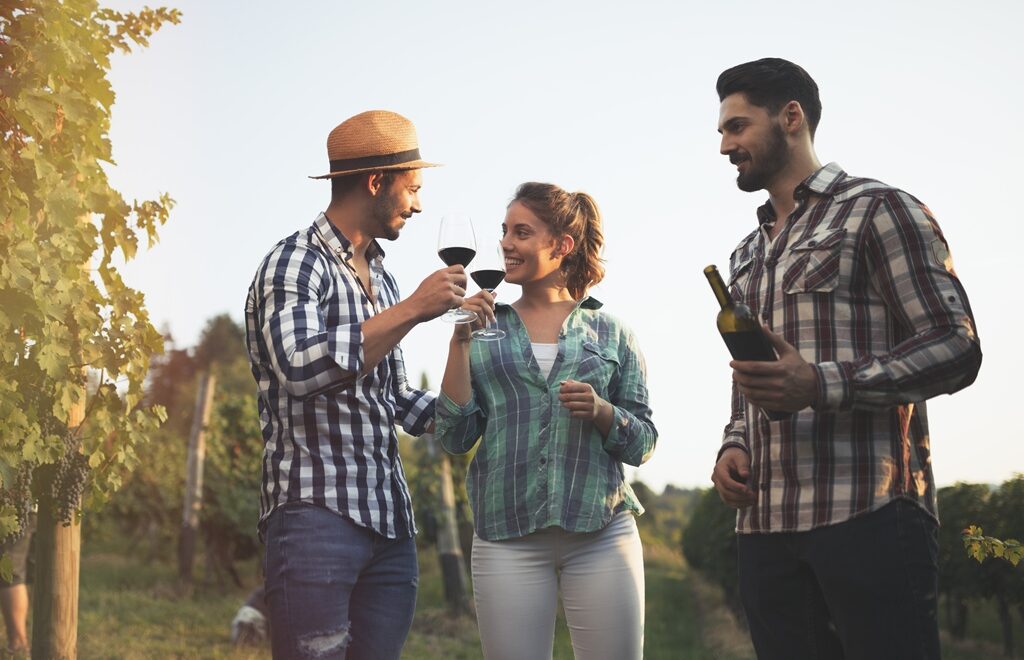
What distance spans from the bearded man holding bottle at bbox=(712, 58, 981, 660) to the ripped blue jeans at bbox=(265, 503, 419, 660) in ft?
3.35

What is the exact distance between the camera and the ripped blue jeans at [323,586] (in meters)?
2.66

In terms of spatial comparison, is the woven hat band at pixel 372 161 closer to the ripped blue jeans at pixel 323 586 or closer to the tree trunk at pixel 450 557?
the ripped blue jeans at pixel 323 586

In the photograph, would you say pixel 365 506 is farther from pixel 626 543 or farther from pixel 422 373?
pixel 422 373

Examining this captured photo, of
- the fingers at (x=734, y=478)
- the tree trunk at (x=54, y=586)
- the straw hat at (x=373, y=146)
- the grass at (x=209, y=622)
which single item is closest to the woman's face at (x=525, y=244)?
the straw hat at (x=373, y=146)

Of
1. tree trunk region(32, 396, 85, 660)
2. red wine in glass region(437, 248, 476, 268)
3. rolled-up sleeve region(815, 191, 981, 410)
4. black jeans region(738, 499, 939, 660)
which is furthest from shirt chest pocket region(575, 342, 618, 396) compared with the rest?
tree trunk region(32, 396, 85, 660)

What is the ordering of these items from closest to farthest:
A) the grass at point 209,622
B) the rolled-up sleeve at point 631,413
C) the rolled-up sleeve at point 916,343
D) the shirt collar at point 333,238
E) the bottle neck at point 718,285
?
the rolled-up sleeve at point 916,343, the bottle neck at point 718,285, the shirt collar at point 333,238, the rolled-up sleeve at point 631,413, the grass at point 209,622

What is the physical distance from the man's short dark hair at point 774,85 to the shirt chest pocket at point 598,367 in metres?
1.11

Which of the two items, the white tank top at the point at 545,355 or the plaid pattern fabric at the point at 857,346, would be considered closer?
the plaid pattern fabric at the point at 857,346

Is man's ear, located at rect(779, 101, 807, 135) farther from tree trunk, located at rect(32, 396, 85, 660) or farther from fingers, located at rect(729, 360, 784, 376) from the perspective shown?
tree trunk, located at rect(32, 396, 85, 660)

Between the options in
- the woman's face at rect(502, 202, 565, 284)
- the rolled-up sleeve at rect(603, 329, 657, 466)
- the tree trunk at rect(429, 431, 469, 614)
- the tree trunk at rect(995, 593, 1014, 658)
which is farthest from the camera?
Result: the tree trunk at rect(429, 431, 469, 614)

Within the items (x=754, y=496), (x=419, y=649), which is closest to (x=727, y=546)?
(x=419, y=649)

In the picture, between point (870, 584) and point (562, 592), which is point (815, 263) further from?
point (562, 592)

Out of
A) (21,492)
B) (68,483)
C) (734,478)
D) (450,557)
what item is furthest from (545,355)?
(450,557)

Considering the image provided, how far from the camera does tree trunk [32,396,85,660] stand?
16.6ft
